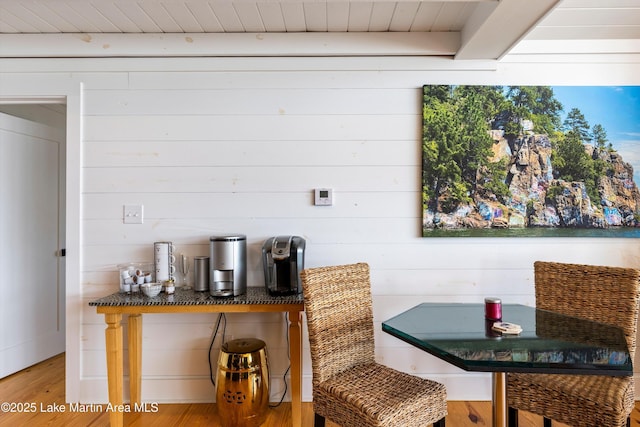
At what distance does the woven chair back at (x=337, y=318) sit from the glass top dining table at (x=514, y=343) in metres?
0.25

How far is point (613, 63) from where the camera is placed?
2252mm

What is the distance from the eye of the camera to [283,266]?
1.98m

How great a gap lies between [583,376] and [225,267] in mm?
1861

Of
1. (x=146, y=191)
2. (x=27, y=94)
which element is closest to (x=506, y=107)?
(x=146, y=191)

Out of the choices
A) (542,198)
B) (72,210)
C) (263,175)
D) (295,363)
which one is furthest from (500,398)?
(72,210)

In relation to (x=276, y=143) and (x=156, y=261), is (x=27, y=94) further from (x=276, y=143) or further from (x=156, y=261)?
(x=276, y=143)

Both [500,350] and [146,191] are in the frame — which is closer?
[500,350]

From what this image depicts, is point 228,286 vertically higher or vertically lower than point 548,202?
lower

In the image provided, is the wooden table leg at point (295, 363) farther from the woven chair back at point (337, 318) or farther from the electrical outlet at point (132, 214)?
the electrical outlet at point (132, 214)

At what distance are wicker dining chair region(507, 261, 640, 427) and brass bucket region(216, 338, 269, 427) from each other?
1276mm

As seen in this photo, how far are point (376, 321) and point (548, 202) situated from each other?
52.5 inches

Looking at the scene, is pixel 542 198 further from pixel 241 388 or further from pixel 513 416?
pixel 241 388

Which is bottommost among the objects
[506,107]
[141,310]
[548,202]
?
[141,310]

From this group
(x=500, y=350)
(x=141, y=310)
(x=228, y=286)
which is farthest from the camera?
(x=228, y=286)
